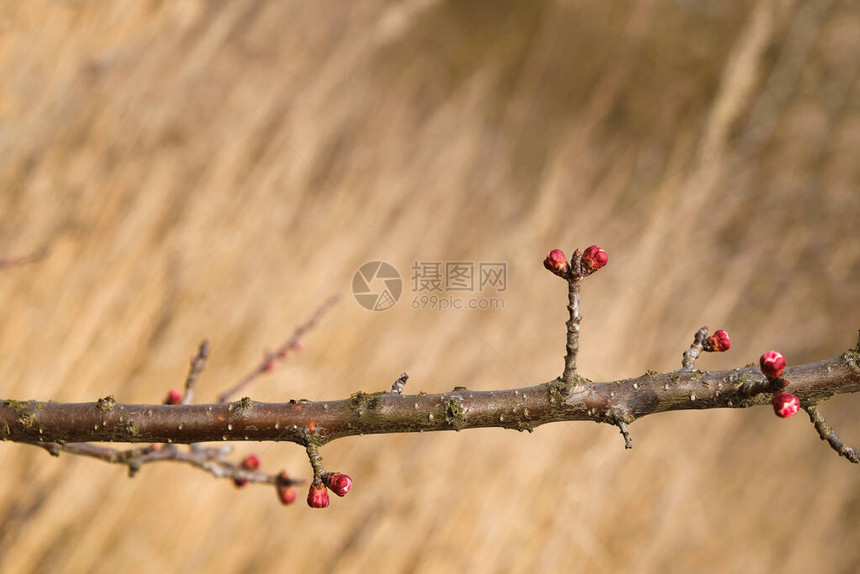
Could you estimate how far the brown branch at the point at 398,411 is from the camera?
0.57 meters

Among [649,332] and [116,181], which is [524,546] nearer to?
[649,332]

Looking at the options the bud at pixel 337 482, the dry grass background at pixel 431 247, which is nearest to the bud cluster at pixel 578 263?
the bud at pixel 337 482

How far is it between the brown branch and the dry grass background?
0.84 metres

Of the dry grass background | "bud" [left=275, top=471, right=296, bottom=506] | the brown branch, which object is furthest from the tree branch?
the dry grass background

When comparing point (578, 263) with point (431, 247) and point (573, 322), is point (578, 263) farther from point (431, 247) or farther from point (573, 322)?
point (431, 247)

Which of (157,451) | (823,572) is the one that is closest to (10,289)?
(157,451)

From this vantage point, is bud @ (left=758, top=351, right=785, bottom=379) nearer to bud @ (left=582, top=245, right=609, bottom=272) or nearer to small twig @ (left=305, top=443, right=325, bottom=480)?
bud @ (left=582, top=245, right=609, bottom=272)

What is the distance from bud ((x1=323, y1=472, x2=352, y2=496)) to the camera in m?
0.59

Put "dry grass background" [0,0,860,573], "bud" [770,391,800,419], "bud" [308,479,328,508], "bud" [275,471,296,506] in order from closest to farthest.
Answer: "bud" [770,391,800,419]
"bud" [308,479,328,508]
"bud" [275,471,296,506]
"dry grass background" [0,0,860,573]

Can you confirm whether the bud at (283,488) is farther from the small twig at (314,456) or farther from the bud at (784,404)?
the bud at (784,404)

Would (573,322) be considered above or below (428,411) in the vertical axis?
above

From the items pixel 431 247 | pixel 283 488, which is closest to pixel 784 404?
pixel 283 488

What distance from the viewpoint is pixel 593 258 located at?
0.61m

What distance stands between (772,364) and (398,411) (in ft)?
0.98
